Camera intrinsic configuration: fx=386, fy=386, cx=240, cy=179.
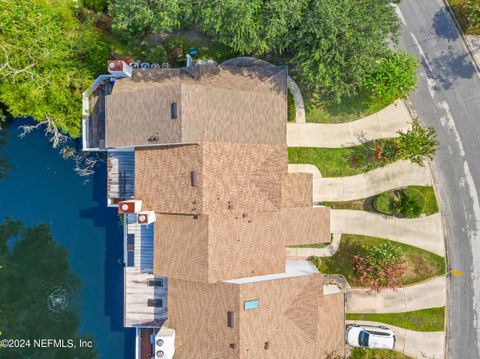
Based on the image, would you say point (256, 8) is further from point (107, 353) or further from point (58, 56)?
point (107, 353)

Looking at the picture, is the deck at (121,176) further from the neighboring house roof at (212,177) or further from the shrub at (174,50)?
the shrub at (174,50)

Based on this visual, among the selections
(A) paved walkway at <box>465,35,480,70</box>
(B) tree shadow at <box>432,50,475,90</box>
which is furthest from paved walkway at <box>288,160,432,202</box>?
(A) paved walkway at <box>465,35,480,70</box>

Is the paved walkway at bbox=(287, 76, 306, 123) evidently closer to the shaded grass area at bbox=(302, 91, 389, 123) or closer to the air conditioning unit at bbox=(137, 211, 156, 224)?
the shaded grass area at bbox=(302, 91, 389, 123)

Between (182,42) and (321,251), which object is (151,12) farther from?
(321,251)

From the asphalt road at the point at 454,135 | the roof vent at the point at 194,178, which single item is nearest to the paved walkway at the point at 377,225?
the asphalt road at the point at 454,135

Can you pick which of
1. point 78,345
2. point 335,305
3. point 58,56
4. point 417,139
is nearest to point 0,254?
point 78,345

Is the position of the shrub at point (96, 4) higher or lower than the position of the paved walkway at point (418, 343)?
higher
